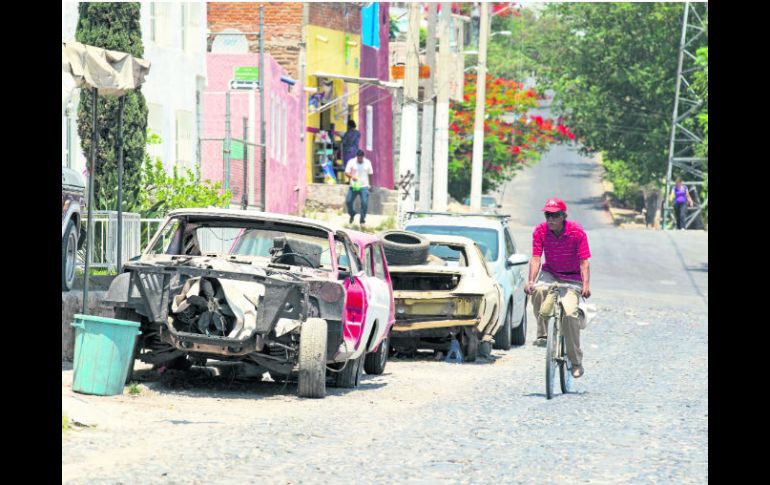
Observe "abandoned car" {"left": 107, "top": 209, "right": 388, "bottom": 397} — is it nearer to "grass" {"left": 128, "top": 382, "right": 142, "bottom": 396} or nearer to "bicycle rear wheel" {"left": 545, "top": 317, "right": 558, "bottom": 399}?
"grass" {"left": 128, "top": 382, "right": 142, "bottom": 396}

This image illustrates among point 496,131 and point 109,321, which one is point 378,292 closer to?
point 109,321

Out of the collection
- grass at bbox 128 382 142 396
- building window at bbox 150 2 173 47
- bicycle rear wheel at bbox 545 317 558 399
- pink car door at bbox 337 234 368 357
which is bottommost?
grass at bbox 128 382 142 396

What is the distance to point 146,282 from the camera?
1399 cm

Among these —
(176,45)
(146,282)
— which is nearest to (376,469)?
(146,282)

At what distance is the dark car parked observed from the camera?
17828 mm

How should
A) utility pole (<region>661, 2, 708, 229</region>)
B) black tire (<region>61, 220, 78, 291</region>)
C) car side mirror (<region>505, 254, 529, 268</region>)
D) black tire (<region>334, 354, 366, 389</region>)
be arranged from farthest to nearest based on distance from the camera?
1. utility pole (<region>661, 2, 708, 229</region>)
2. car side mirror (<region>505, 254, 529, 268</region>)
3. black tire (<region>61, 220, 78, 291</region>)
4. black tire (<region>334, 354, 366, 389</region>)

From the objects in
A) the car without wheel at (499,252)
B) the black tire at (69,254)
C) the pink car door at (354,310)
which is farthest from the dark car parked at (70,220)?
the car without wheel at (499,252)

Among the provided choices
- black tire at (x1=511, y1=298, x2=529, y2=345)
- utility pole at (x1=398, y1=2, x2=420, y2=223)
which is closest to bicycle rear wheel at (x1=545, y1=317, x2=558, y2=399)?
black tire at (x1=511, y1=298, x2=529, y2=345)

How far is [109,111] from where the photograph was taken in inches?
984

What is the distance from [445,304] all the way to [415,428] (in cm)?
623

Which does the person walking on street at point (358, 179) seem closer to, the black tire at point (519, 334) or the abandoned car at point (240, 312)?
the black tire at point (519, 334)

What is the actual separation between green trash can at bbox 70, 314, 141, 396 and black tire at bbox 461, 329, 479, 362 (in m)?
6.18
